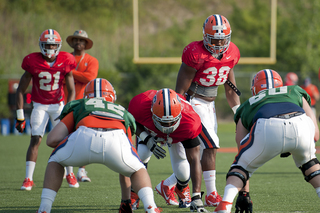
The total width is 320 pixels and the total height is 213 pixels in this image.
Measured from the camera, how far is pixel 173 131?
3.95m

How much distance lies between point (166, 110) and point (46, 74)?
8.62ft

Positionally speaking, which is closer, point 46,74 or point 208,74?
point 208,74

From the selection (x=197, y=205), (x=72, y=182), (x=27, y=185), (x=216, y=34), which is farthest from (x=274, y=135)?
(x=27, y=185)

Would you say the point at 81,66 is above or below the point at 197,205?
above

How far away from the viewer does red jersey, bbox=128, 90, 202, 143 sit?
399 centimetres

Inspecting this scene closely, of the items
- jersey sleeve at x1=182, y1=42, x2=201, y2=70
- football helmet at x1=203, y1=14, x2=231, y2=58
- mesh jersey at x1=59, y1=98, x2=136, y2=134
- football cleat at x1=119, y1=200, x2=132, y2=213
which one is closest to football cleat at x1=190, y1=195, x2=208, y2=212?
football cleat at x1=119, y1=200, x2=132, y2=213

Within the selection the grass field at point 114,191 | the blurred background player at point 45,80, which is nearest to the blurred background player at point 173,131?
the grass field at point 114,191

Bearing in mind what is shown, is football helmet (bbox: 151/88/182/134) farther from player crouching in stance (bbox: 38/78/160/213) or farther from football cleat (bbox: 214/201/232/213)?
football cleat (bbox: 214/201/232/213)

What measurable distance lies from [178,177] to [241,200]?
2.94 ft

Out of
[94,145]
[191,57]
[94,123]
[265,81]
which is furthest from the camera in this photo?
[191,57]

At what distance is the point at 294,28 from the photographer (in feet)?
85.3

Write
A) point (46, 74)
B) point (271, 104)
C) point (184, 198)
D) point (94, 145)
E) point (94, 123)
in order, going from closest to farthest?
point (94, 145) → point (94, 123) → point (271, 104) → point (184, 198) → point (46, 74)

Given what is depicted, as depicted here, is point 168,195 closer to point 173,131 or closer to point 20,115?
point 173,131

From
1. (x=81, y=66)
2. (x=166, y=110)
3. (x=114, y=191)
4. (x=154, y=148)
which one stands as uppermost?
(x=81, y=66)
